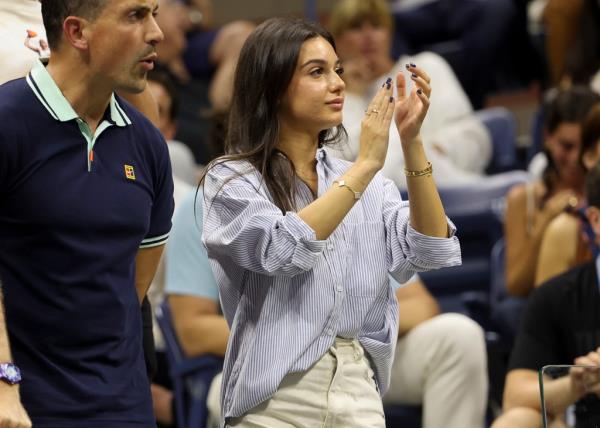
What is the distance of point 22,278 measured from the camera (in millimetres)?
2439

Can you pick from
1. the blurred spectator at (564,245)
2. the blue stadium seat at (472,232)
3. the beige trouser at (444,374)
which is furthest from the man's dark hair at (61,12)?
the blue stadium seat at (472,232)

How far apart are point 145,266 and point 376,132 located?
63 centimetres

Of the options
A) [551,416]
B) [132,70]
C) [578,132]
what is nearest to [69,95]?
[132,70]

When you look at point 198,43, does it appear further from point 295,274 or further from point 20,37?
point 295,274

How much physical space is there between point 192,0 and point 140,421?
5287mm

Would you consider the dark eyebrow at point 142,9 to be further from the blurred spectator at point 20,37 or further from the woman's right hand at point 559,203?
the woman's right hand at point 559,203

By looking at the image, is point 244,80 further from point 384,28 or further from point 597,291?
point 384,28

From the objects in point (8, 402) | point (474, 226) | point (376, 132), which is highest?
point (376, 132)

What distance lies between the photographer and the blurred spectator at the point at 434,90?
592 centimetres

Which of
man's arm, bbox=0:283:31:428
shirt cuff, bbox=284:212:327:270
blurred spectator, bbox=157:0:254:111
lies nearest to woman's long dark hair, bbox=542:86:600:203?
blurred spectator, bbox=157:0:254:111

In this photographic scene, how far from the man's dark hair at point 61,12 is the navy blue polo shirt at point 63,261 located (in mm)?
83

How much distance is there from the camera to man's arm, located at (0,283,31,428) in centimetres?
220

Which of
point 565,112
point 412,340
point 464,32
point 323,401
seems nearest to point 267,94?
point 323,401

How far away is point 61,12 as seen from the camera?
2562 mm
